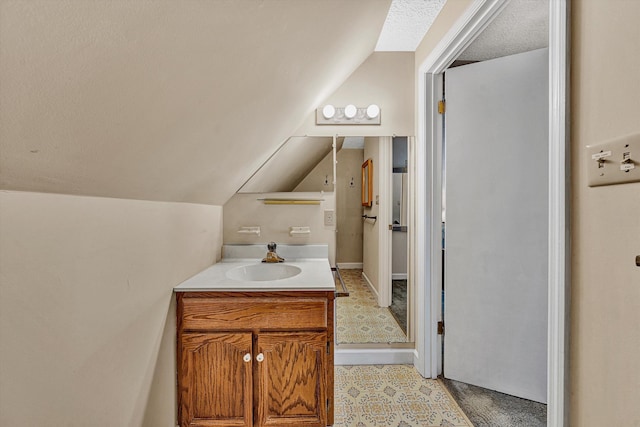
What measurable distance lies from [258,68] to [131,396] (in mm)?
1165

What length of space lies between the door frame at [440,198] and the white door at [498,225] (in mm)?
82

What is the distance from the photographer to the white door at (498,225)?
5.56 ft

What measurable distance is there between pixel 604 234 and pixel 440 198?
1.17 m

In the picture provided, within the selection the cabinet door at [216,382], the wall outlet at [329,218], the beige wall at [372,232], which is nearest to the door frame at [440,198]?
the beige wall at [372,232]

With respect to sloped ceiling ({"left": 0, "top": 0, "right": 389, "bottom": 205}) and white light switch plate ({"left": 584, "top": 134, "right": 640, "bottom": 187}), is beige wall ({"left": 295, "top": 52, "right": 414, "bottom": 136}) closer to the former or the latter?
sloped ceiling ({"left": 0, "top": 0, "right": 389, "bottom": 205})

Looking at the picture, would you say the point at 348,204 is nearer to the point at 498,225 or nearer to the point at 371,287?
the point at 371,287

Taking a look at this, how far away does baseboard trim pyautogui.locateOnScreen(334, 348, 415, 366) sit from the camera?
209 centimetres

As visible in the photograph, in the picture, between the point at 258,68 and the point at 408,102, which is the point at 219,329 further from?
the point at 408,102

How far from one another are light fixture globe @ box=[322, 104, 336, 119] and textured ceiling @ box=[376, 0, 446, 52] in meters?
0.49

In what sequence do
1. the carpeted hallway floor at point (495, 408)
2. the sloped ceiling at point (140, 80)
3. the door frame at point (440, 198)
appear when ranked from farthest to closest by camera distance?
1. the carpeted hallway floor at point (495, 408)
2. the door frame at point (440, 198)
3. the sloped ceiling at point (140, 80)

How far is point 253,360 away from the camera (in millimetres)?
1419

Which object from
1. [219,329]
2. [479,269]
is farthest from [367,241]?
[219,329]

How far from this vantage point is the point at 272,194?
2.09m

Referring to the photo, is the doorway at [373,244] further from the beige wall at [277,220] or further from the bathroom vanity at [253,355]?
the bathroom vanity at [253,355]
